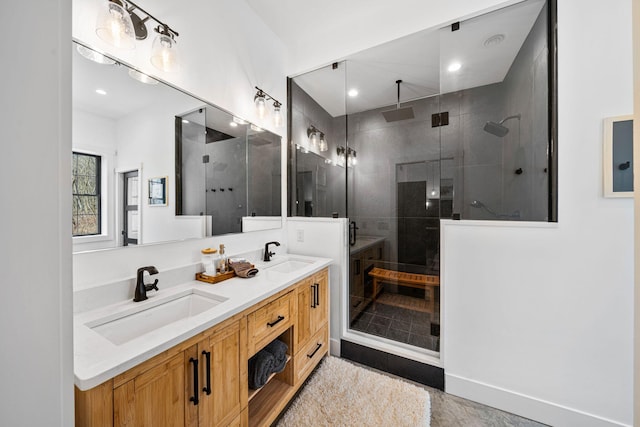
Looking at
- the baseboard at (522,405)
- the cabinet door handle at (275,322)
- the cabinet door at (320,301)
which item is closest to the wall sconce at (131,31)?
the cabinet door handle at (275,322)

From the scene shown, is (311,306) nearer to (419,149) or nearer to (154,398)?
(154,398)

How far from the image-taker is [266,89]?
83.0 inches

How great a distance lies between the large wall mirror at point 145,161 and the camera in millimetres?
1075

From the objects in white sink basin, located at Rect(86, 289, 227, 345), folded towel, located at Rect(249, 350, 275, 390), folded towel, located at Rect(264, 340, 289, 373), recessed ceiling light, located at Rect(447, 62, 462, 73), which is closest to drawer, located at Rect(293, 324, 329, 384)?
folded towel, located at Rect(264, 340, 289, 373)

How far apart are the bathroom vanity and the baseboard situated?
1.09 metres

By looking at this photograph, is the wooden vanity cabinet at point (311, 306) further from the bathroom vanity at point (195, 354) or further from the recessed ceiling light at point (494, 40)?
the recessed ceiling light at point (494, 40)

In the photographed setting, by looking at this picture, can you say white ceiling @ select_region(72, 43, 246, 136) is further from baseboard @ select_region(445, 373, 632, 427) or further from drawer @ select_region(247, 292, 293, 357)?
baseboard @ select_region(445, 373, 632, 427)

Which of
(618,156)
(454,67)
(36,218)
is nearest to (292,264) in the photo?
(36,218)

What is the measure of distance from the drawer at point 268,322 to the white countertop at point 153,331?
84mm

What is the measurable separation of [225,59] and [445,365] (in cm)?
275

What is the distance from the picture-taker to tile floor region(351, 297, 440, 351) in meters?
1.95

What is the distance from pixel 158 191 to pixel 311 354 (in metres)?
1.52

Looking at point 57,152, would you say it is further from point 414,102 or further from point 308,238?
point 414,102

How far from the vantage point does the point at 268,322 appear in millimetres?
1311
